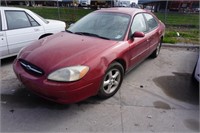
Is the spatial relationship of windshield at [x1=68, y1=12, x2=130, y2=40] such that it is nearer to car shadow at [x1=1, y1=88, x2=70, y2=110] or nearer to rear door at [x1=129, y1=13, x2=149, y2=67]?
rear door at [x1=129, y1=13, x2=149, y2=67]

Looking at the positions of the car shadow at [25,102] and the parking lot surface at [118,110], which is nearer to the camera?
the parking lot surface at [118,110]

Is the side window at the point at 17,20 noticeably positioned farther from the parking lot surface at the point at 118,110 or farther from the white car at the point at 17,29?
the parking lot surface at the point at 118,110

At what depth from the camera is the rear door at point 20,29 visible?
4529 millimetres

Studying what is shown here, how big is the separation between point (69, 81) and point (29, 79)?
0.61 m

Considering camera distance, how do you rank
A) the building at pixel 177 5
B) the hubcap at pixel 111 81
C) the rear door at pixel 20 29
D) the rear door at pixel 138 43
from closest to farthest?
the hubcap at pixel 111 81 < the rear door at pixel 138 43 < the rear door at pixel 20 29 < the building at pixel 177 5

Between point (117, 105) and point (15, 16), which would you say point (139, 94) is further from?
point (15, 16)

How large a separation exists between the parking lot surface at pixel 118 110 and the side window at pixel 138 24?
1.08 meters

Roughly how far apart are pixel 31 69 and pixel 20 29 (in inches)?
90.9

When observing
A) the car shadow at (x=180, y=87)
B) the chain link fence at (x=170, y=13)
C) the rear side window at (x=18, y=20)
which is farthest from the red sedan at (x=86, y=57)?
the chain link fence at (x=170, y=13)

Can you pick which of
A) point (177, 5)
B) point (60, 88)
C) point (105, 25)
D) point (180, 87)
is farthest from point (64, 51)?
point (177, 5)

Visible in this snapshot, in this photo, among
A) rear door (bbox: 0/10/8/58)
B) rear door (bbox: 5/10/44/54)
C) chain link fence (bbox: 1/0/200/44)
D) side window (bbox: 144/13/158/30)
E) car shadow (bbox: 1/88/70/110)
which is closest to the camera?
car shadow (bbox: 1/88/70/110)

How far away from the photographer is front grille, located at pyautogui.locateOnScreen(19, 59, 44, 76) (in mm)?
2726

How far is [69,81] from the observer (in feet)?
8.49

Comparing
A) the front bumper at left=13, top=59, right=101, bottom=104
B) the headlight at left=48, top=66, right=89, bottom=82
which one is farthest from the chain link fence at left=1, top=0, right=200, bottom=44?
the headlight at left=48, top=66, right=89, bottom=82
